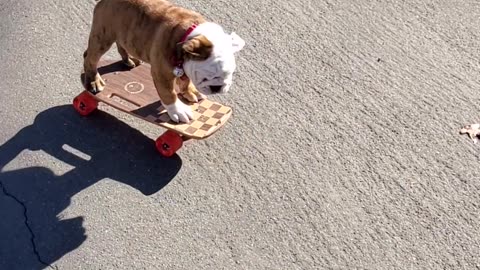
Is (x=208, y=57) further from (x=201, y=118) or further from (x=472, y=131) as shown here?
(x=472, y=131)

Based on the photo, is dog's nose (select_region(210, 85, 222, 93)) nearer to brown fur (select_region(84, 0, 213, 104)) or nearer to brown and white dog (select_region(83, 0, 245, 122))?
brown and white dog (select_region(83, 0, 245, 122))

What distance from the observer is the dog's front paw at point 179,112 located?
137 inches

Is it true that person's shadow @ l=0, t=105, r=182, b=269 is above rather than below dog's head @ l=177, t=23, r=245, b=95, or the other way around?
below

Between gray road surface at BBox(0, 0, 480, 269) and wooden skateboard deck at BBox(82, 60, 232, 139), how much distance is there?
0.19 meters

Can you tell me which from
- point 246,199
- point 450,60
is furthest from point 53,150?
point 450,60

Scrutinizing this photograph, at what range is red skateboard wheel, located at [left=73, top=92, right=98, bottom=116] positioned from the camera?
12.4 ft

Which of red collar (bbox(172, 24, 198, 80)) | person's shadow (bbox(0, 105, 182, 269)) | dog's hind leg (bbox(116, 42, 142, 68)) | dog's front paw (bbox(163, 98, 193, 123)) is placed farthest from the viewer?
dog's hind leg (bbox(116, 42, 142, 68))

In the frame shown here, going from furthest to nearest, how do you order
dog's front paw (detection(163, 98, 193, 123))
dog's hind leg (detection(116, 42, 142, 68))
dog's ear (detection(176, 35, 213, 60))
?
dog's hind leg (detection(116, 42, 142, 68)) → dog's front paw (detection(163, 98, 193, 123)) → dog's ear (detection(176, 35, 213, 60))

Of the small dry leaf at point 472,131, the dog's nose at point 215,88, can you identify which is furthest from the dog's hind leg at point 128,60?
the small dry leaf at point 472,131

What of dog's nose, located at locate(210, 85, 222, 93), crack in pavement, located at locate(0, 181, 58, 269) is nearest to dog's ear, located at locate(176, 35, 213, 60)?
dog's nose, located at locate(210, 85, 222, 93)

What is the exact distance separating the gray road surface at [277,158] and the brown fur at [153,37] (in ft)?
1.35

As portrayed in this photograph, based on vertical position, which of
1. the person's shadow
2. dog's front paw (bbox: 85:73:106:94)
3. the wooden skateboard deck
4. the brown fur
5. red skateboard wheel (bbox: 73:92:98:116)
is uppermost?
the brown fur

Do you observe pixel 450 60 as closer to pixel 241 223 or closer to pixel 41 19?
pixel 241 223

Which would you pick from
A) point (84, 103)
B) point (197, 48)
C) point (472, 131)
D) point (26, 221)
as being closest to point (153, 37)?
point (197, 48)
